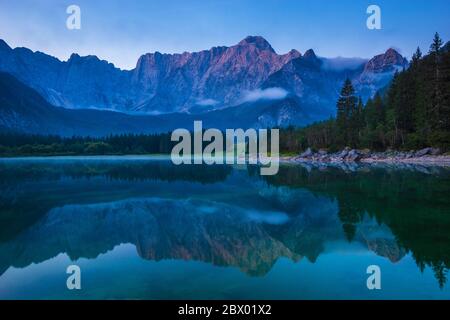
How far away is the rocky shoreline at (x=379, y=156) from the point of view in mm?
83256

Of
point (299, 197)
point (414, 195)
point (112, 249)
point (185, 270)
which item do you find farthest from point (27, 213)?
point (414, 195)

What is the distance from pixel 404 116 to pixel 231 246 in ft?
319

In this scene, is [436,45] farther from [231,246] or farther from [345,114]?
[231,246]

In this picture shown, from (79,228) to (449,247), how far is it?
2260 centimetres

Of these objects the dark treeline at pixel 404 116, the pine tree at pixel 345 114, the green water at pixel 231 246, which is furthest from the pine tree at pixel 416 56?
the green water at pixel 231 246

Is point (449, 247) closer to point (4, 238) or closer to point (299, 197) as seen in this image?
point (299, 197)

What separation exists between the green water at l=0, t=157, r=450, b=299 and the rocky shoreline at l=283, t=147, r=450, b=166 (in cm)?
4972

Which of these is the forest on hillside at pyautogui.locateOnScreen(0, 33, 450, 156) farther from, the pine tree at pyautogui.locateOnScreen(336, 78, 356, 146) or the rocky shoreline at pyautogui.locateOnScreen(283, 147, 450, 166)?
the rocky shoreline at pyautogui.locateOnScreen(283, 147, 450, 166)

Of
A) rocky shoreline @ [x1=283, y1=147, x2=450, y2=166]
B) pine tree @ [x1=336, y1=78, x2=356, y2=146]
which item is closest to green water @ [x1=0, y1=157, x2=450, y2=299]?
rocky shoreline @ [x1=283, y1=147, x2=450, y2=166]

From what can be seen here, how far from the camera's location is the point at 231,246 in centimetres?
2095

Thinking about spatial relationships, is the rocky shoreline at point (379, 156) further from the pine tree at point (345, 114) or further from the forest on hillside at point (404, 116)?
the pine tree at point (345, 114)

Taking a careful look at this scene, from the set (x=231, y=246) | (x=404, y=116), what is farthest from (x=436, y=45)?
(x=231, y=246)

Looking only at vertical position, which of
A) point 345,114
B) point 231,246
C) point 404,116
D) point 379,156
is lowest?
point 231,246

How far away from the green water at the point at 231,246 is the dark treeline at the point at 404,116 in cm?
5831
